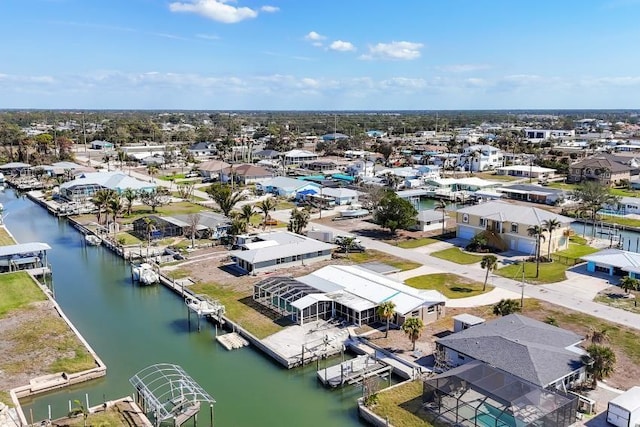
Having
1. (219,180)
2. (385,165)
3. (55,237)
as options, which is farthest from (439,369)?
(385,165)

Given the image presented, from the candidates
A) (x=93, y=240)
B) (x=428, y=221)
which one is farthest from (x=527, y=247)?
(x=93, y=240)

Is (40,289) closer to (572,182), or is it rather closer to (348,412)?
(348,412)

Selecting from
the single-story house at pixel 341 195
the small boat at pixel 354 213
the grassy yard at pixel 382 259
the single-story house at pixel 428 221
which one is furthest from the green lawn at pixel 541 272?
the single-story house at pixel 341 195

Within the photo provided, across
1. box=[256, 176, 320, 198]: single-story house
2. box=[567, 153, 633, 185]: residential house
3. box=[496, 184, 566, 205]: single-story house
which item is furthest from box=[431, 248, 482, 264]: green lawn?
box=[567, 153, 633, 185]: residential house

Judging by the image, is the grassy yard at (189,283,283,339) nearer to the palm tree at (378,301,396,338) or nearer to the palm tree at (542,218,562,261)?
the palm tree at (378,301,396,338)

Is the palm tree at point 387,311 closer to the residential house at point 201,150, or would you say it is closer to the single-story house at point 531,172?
the single-story house at point 531,172
